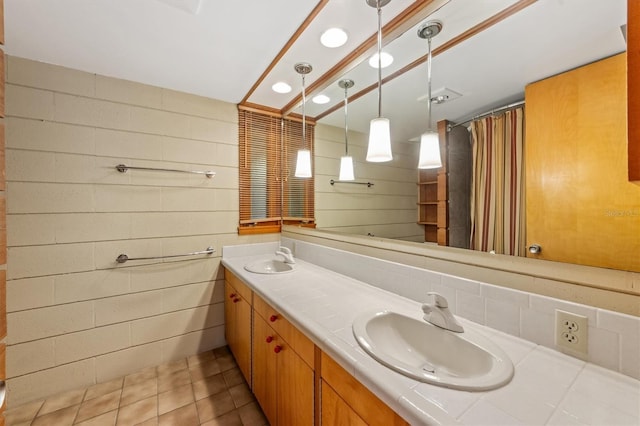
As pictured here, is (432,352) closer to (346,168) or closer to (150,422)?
(346,168)

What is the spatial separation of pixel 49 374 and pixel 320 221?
6.96 feet

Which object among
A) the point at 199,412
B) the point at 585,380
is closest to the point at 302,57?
the point at 585,380

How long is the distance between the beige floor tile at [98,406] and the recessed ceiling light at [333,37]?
2624mm

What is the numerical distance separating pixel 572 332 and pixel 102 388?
2673 mm

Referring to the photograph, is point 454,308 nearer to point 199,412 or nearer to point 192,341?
point 199,412

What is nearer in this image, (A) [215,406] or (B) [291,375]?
(B) [291,375]

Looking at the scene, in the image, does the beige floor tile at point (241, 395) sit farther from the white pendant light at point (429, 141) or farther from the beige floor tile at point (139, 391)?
the white pendant light at point (429, 141)

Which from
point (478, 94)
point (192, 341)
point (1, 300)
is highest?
point (478, 94)

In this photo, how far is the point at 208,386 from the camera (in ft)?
5.86

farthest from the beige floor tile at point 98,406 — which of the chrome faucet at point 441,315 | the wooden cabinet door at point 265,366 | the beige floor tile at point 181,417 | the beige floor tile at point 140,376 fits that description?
the chrome faucet at point 441,315

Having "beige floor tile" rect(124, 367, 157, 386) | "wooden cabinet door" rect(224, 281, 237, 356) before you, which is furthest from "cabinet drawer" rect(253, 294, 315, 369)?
"beige floor tile" rect(124, 367, 157, 386)

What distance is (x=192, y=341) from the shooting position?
2143 millimetres

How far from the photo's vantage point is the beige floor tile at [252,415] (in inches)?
58.9

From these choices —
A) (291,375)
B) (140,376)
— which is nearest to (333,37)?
(291,375)
